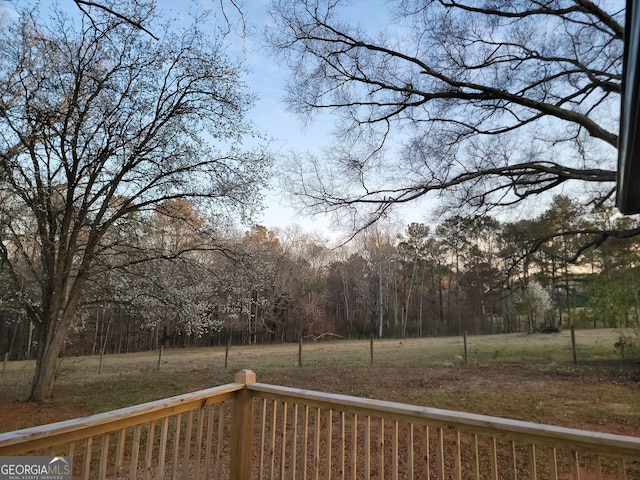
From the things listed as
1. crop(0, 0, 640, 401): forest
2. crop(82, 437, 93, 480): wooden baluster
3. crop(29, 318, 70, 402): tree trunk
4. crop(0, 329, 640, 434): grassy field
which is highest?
crop(0, 0, 640, 401): forest

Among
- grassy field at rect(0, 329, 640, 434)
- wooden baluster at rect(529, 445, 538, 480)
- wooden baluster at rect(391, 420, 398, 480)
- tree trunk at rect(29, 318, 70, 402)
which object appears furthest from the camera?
tree trunk at rect(29, 318, 70, 402)

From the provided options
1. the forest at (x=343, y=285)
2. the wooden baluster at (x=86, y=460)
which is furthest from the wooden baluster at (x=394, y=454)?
the forest at (x=343, y=285)

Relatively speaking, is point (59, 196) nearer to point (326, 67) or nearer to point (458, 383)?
point (326, 67)

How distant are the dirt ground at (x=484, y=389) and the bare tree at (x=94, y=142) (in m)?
1.72

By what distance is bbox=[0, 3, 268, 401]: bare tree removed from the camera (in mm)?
6113

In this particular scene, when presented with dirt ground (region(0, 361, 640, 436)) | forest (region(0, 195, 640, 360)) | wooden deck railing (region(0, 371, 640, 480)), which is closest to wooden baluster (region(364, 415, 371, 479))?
wooden deck railing (region(0, 371, 640, 480))

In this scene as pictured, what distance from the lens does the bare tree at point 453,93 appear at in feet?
17.5

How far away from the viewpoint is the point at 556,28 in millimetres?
5609

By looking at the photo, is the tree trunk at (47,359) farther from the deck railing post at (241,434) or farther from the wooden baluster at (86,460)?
the wooden baluster at (86,460)

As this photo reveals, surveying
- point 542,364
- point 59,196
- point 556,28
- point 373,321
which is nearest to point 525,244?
point 556,28

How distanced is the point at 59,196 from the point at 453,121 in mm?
7215

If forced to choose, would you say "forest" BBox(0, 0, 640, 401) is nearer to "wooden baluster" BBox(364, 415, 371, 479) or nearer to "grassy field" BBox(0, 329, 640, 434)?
"grassy field" BBox(0, 329, 640, 434)

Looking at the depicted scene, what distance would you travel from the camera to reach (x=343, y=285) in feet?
107

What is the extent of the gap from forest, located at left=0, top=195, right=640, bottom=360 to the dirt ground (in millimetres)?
1919
